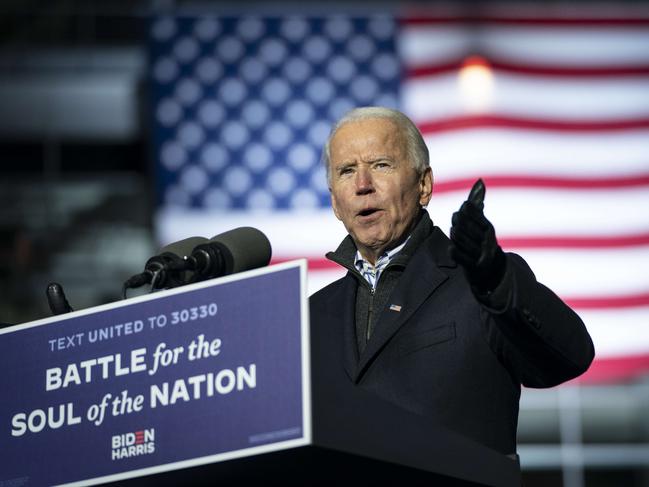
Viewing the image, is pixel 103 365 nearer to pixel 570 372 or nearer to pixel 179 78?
pixel 570 372

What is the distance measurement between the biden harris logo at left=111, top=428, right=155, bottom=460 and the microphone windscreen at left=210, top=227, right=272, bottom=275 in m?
0.52

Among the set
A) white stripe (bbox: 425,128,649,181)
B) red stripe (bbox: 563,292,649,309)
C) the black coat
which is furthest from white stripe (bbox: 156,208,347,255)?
the black coat

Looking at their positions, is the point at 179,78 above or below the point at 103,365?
above

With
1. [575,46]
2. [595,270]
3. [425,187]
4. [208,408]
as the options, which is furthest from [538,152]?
[208,408]

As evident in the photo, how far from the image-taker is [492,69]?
1265cm

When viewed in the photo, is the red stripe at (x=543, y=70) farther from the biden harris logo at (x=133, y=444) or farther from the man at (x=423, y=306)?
the biden harris logo at (x=133, y=444)

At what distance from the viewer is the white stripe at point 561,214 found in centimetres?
1146

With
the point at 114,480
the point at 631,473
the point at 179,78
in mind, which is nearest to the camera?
the point at 114,480

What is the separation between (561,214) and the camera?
38.2 ft

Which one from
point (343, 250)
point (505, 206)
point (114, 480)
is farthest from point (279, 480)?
point (505, 206)

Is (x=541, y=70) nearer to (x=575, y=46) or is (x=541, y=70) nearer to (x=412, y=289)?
(x=575, y=46)

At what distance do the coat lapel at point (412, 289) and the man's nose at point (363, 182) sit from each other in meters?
0.19

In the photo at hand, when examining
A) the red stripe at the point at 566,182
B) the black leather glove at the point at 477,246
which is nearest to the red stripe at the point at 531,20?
the red stripe at the point at 566,182

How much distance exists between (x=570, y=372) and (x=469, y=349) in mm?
233
